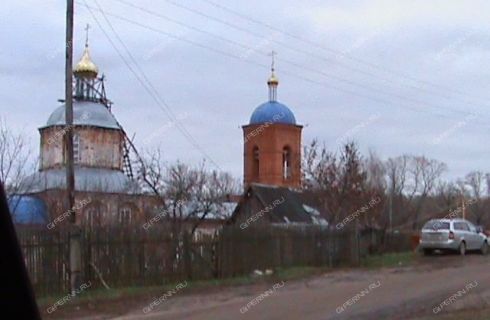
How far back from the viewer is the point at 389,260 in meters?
31.0

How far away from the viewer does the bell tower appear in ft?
191

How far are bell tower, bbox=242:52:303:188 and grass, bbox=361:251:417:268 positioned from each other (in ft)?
78.8

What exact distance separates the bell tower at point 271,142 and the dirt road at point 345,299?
3356cm

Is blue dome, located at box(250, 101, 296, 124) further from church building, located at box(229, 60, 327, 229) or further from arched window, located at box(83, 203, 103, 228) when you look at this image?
arched window, located at box(83, 203, 103, 228)

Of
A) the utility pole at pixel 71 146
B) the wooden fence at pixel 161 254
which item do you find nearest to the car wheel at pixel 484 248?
the wooden fence at pixel 161 254

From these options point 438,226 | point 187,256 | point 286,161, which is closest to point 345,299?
point 187,256

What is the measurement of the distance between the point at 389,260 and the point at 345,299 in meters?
14.2

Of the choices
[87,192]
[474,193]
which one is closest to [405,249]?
[87,192]

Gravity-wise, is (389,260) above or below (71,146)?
below

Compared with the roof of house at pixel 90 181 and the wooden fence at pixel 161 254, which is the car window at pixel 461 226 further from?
the roof of house at pixel 90 181

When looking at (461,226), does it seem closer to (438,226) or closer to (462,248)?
(462,248)

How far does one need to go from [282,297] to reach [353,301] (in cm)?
180

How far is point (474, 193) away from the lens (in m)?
92.7

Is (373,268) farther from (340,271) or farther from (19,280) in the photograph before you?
(19,280)
